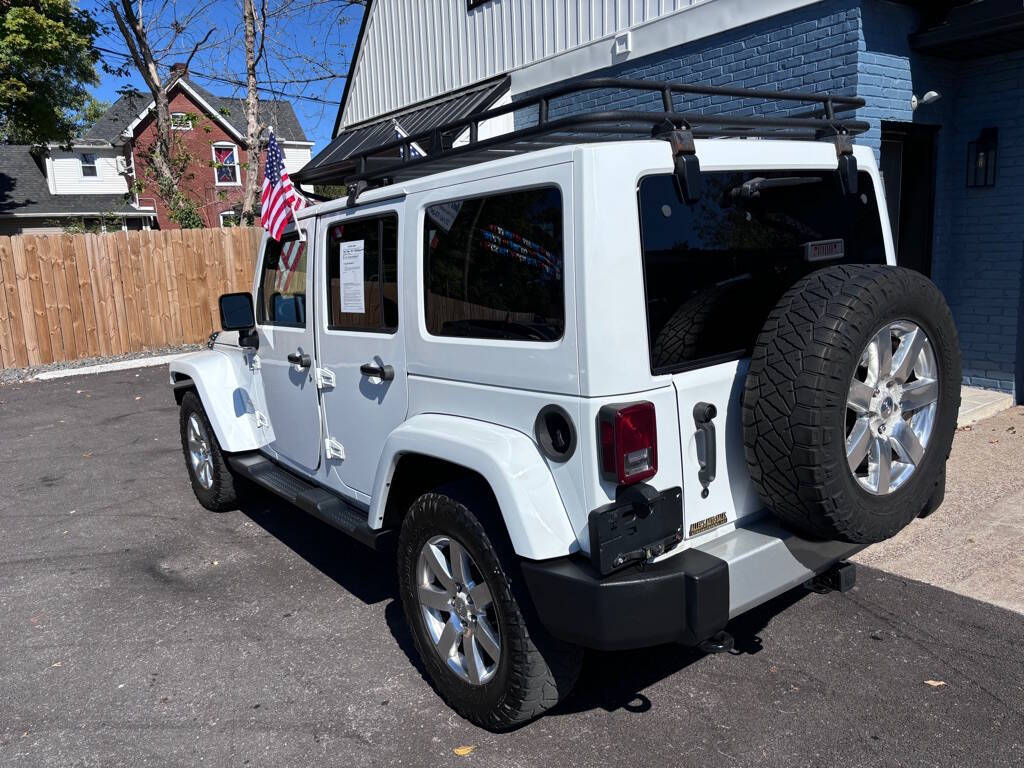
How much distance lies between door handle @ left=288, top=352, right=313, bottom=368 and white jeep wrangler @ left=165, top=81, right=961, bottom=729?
760 mm

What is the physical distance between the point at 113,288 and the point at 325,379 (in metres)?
11.5

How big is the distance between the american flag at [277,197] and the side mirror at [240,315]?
0.42 meters

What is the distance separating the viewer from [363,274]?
3658mm

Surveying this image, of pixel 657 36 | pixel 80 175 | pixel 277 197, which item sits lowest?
pixel 277 197

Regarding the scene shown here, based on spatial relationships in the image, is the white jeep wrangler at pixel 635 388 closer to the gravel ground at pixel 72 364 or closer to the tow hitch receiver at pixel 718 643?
the tow hitch receiver at pixel 718 643

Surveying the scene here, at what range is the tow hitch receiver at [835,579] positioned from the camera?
3.17m

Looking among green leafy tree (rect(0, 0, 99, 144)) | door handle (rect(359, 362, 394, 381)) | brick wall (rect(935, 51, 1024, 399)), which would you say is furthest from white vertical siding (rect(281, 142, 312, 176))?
door handle (rect(359, 362, 394, 381))

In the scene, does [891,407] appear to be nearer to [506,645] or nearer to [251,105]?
[506,645]

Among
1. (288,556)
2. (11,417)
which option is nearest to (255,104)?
(11,417)

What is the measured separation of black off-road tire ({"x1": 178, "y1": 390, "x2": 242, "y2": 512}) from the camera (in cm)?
543

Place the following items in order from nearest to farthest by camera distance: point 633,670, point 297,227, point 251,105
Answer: point 633,670 < point 297,227 < point 251,105

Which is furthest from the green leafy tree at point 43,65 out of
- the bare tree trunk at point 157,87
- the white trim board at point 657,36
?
the white trim board at point 657,36

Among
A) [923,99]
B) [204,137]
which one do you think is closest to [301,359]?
[923,99]

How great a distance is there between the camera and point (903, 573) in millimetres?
4215
